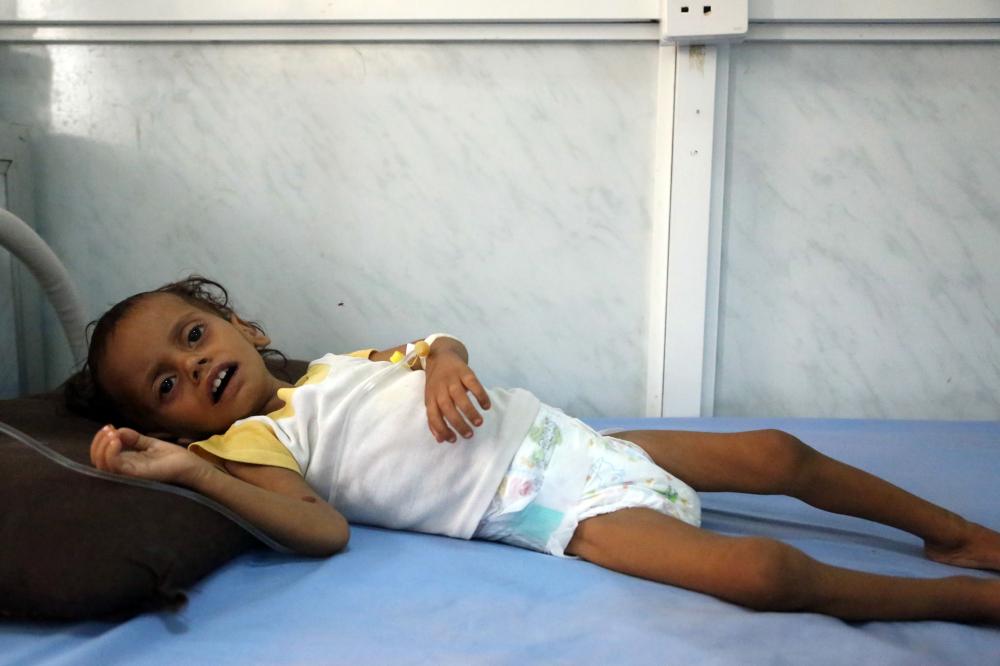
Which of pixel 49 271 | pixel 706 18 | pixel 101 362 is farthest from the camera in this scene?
pixel 706 18

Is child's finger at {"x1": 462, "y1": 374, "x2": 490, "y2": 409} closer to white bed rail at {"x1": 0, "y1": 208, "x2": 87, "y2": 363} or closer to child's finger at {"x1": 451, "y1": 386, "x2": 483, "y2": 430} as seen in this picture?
child's finger at {"x1": 451, "y1": 386, "x2": 483, "y2": 430}

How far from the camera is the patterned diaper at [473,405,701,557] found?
1.04 metres

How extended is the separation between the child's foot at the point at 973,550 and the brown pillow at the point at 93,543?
847 millimetres

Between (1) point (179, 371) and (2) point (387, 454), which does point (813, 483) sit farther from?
(1) point (179, 371)

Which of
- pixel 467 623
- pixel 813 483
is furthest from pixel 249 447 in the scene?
pixel 813 483

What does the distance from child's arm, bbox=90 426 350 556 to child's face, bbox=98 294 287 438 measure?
176 millimetres

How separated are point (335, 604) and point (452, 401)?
0.92 ft

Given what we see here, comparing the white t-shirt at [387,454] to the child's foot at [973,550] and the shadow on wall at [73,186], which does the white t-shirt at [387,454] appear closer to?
the child's foot at [973,550]

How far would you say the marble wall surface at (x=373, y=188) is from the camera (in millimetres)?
1728

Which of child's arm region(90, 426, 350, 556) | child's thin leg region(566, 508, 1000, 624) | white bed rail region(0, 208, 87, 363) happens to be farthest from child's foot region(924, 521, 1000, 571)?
white bed rail region(0, 208, 87, 363)

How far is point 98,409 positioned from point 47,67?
3.03 ft

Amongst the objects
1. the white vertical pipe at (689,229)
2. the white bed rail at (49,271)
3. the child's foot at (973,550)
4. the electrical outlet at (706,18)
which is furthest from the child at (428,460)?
the electrical outlet at (706,18)

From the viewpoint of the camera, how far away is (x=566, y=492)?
105cm

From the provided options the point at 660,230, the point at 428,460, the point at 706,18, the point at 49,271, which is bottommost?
the point at 428,460
